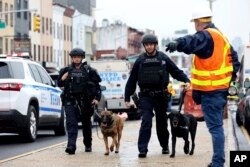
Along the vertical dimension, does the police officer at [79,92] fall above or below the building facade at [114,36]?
below

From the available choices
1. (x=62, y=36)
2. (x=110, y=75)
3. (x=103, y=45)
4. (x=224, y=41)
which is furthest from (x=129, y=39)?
(x=224, y=41)

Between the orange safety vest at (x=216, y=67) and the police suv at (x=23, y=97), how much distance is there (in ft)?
23.3

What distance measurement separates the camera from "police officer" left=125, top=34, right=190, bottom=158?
39.7ft

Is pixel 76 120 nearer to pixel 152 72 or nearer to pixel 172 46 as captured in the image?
pixel 152 72

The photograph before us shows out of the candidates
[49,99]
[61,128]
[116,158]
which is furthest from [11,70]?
[116,158]

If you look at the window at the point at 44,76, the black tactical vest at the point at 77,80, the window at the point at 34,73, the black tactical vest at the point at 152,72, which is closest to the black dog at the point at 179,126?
the black tactical vest at the point at 152,72

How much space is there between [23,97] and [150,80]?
482cm

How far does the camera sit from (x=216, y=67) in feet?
31.1

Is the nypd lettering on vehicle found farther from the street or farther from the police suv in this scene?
the street

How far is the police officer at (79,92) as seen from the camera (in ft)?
43.2

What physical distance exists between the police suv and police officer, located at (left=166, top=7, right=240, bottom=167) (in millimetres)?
7055

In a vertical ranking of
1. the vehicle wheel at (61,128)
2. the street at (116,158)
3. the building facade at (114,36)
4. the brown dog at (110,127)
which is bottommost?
the vehicle wheel at (61,128)

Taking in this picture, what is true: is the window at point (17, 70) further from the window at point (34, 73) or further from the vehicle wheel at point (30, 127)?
the vehicle wheel at point (30, 127)

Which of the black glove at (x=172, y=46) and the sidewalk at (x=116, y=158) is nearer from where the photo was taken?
the black glove at (x=172, y=46)
